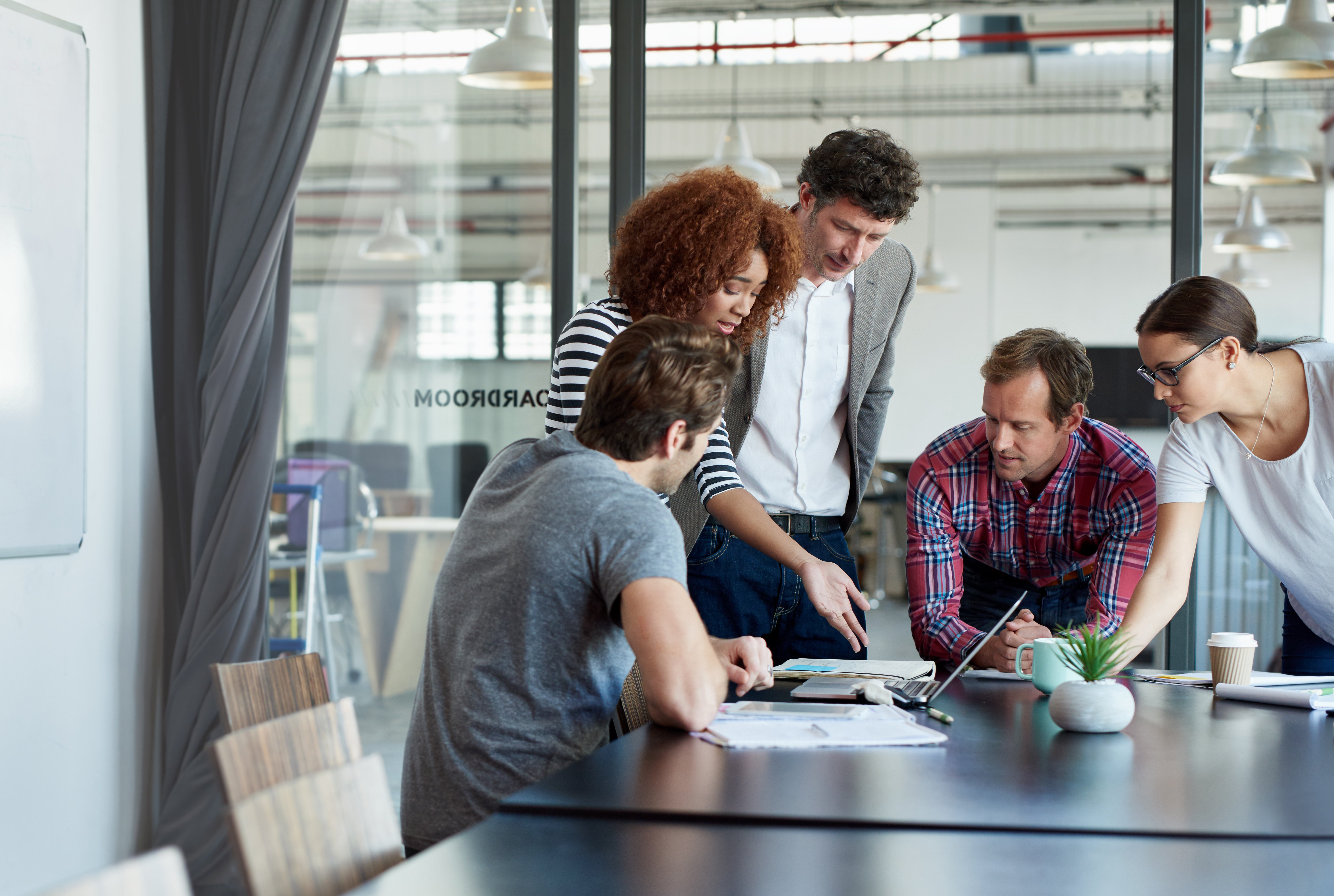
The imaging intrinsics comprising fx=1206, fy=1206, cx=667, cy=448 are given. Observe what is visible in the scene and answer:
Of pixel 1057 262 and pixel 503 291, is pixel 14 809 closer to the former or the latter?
pixel 503 291

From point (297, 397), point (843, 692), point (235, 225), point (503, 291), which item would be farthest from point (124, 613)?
point (843, 692)

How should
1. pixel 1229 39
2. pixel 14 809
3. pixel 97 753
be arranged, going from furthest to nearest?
pixel 1229 39
pixel 97 753
pixel 14 809

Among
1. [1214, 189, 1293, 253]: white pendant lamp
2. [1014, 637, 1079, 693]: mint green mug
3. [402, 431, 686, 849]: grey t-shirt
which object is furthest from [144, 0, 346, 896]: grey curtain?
[1214, 189, 1293, 253]: white pendant lamp

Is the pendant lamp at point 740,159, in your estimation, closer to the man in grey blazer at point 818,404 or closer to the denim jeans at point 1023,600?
the man in grey blazer at point 818,404

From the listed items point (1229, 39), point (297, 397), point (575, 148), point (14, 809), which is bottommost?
point (14, 809)

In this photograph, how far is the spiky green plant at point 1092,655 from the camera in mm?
1732

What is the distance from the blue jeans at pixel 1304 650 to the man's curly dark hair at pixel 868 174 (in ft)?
3.60

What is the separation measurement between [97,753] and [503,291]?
5.48ft

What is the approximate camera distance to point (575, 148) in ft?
11.6

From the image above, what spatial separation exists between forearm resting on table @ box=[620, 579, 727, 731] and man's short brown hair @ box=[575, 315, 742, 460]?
252 mm

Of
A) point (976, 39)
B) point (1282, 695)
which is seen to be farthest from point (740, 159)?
point (1282, 695)

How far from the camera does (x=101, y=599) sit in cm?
311

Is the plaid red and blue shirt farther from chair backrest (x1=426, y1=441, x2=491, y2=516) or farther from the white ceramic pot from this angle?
chair backrest (x1=426, y1=441, x2=491, y2=516)

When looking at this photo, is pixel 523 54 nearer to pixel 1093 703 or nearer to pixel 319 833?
pixel 1093 703
